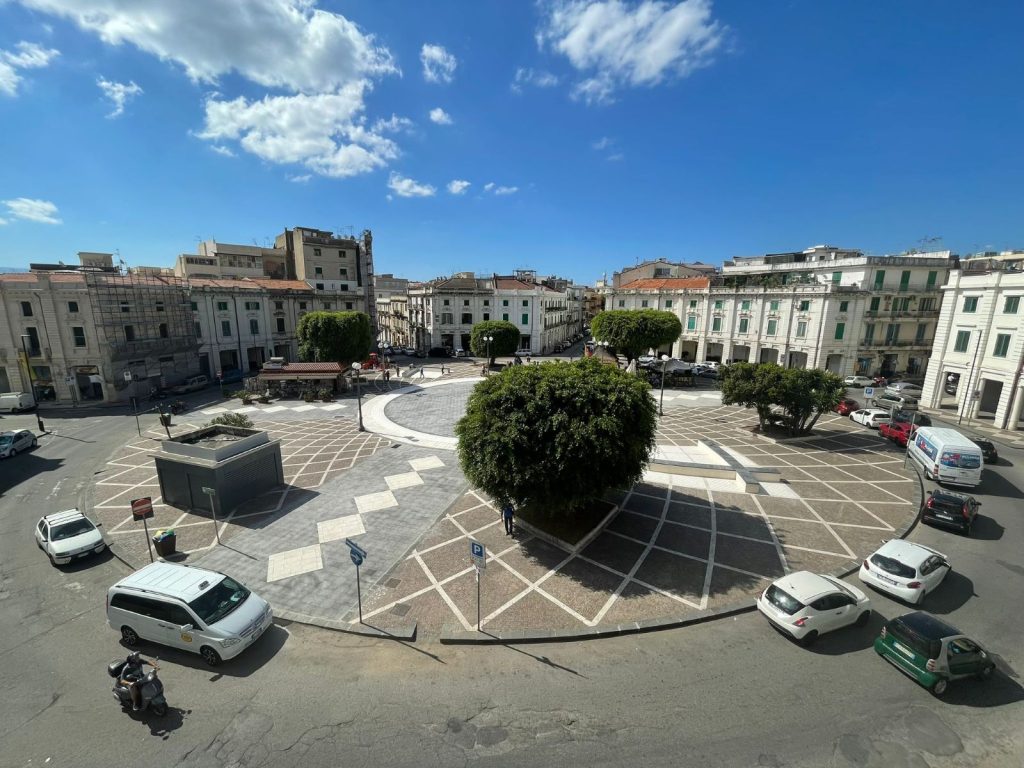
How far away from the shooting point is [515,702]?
934 cm

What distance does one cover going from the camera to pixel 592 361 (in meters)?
17.5

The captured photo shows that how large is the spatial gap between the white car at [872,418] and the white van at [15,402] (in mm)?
62504

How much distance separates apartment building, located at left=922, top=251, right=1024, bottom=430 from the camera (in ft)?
98.2

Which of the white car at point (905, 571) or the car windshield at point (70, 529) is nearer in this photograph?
the white car at point (905, 571)

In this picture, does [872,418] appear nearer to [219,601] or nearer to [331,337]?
[219,601]

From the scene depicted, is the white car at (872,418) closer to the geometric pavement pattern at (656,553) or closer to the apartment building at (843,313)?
the geometric pavement pattern at (656,553)

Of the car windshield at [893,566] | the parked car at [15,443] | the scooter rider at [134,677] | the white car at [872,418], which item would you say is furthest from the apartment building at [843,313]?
the parked car at [15,443]

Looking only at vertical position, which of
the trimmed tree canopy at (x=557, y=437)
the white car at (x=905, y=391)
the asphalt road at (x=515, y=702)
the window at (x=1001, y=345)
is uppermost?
the window at (x=1001, y=345)

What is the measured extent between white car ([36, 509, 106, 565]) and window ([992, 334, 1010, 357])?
51.1 metres

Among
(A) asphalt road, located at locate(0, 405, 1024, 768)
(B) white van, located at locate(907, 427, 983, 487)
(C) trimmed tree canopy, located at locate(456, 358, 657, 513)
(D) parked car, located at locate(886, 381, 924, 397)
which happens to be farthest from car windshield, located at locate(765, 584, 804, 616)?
(D) parked car, located at locate(886, 381, 924, 397)

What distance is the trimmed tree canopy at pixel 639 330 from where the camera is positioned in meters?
48.8

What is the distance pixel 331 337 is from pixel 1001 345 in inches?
2141

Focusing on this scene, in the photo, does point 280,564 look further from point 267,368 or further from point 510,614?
point 267,368

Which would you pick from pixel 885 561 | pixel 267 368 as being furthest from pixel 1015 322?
pixel 267 368
